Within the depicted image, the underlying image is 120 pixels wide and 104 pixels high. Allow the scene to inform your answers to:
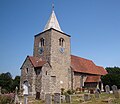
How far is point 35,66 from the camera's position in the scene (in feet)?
97.4

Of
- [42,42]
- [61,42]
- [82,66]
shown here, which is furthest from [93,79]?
[42,42]

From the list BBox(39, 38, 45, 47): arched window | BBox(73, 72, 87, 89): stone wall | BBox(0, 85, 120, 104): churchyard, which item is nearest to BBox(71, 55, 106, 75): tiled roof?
BBox(73, 72, 87, 89): stone wall

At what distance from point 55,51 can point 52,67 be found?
3138 millimetres

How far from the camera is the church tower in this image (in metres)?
31.1

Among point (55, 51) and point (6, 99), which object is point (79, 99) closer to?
point (6, 99)

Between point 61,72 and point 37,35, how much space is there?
8795 mm

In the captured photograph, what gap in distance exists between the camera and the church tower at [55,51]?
3108 centimetres

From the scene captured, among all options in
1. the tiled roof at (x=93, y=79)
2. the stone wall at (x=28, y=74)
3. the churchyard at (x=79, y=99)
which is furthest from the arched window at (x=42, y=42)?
the churchyard at (x=79, y=99)

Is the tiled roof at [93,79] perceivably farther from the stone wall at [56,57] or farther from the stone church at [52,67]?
the stone wall at [56,57]

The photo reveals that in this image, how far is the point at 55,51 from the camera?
31938 mm

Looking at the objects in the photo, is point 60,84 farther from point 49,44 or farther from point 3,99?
point 3,99

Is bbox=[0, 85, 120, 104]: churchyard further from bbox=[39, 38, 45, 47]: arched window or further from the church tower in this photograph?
bbox=[39, 38, 45, 47]: arched window

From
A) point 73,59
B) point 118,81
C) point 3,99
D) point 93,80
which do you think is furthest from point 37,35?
point 3,99

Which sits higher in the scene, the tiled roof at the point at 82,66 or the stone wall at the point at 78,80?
the tiled roof at the point at 82,66
